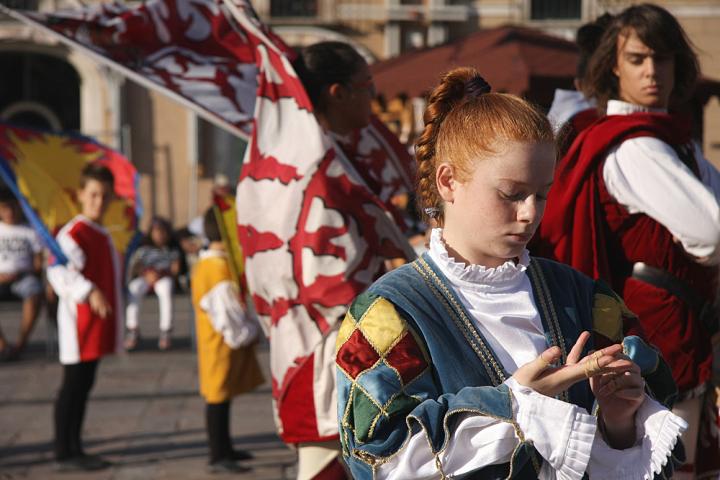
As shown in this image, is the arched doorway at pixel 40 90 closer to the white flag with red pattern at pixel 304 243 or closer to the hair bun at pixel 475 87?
the white flag with red pattern at pixel 304 243

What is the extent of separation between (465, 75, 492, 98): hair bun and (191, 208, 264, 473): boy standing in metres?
3.90

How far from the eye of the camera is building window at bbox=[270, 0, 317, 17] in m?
19.4

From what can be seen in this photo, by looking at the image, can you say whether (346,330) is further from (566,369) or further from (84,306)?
(84,306)

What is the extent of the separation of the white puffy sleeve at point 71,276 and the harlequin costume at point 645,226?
3.78 m

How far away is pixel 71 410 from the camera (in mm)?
5820

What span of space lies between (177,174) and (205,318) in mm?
13458

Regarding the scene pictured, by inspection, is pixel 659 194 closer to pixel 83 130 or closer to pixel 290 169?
pixel 290 169

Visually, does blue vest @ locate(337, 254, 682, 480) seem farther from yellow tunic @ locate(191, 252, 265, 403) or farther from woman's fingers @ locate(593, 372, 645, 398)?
yellow tunic @ locate(191, 252, 265, 403)

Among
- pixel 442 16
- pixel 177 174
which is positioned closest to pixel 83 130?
pixel 177 174

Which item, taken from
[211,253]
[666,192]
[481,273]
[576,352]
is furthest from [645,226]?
[211,253]

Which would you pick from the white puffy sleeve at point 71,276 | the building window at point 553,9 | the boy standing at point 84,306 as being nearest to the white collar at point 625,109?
the boy standing at point 84,306

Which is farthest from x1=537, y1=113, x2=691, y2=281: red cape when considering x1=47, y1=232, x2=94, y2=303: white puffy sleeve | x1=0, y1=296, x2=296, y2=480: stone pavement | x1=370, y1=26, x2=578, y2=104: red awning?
x1=370, y1=26, x2=578, y2=104: red awning

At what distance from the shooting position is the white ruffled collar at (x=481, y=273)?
194 cm

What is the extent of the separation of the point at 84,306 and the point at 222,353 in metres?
0.83
